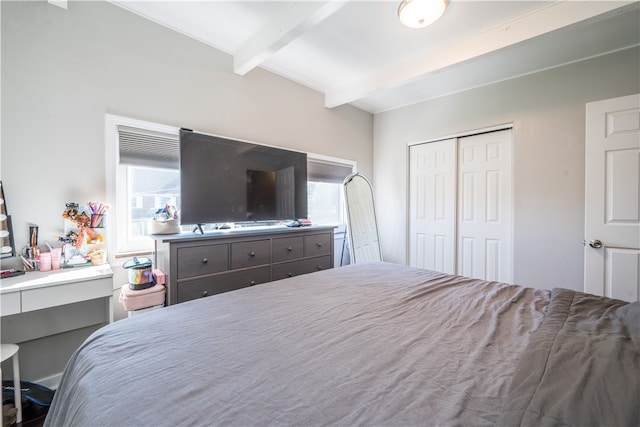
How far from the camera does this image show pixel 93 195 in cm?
179

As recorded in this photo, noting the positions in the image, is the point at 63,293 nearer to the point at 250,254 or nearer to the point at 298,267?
the point at 250,254

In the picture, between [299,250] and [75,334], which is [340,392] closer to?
[299,250]

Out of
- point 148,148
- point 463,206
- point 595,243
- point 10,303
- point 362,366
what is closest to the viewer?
point 362,366

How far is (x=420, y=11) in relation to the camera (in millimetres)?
1733

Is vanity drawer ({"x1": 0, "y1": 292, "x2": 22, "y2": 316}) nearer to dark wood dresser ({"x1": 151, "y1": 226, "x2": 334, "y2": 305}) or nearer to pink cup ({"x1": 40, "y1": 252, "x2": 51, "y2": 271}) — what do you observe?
pink cup ({"x1": 40, "y1": 252, "x2": 51, "y2": 271})

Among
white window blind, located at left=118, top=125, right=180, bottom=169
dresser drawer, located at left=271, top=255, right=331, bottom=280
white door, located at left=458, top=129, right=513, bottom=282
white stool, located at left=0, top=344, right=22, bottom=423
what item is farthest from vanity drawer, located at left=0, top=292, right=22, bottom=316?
white door, located at left=458, top=129, right=513, bottom=282

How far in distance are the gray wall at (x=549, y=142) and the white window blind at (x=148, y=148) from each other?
3.24m

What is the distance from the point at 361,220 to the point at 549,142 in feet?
7.37

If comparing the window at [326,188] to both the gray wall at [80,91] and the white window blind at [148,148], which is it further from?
the white window blind at [148,148]

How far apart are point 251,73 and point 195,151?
44.0 inches

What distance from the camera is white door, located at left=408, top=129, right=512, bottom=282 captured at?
2.94 m

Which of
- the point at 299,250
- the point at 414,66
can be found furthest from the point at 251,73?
the point at 299,250

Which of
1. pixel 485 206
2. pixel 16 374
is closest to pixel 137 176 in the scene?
pixel 16 374

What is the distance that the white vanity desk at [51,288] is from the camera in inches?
50.6
